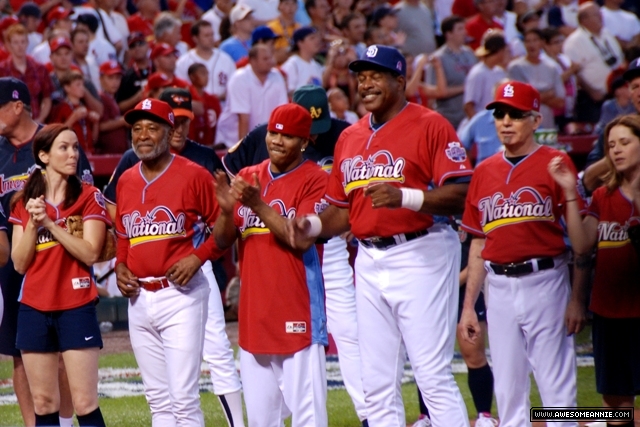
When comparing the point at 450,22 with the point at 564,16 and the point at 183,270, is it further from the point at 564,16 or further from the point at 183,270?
the point at 183,270

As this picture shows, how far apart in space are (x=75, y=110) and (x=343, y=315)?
5.25 m

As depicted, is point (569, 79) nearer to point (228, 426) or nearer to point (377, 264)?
point (228, 426)

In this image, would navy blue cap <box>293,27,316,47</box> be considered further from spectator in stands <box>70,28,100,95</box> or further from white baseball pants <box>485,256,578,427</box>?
white baseball pants <box>485,256,578,427</box>

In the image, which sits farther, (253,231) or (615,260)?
(615,260)

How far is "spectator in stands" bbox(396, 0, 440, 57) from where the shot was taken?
14750 millimetres

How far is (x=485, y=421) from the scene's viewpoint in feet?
22.2

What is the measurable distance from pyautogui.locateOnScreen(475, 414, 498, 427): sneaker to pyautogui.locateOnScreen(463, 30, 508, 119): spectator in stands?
5.95 meters

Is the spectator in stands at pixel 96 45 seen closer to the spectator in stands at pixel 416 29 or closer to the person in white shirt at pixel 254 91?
the person in white shirt at pixel 254 91

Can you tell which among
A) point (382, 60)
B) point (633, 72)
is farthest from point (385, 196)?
point (633, 72)

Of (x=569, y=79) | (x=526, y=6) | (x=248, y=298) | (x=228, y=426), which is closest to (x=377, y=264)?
A: (x=248, y=298)

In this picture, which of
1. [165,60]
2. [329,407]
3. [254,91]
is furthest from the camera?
[254,91]

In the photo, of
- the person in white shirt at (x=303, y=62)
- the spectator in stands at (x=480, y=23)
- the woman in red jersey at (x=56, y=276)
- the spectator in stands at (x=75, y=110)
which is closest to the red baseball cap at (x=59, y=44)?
the spectator in stands at (x=75, y=110)

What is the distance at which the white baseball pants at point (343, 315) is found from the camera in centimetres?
652

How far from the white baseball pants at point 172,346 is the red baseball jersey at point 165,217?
0.57 feet
